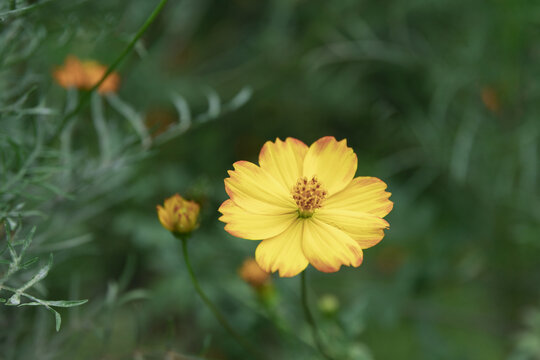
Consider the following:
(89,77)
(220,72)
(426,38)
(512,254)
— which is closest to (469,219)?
(512,254)

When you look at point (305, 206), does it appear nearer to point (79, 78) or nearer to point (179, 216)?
point (179, 216)

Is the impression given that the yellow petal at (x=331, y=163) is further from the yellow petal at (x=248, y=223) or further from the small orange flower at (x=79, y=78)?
the small orange flower at (x=79, y=78)

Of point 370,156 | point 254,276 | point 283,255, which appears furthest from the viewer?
point 370,156

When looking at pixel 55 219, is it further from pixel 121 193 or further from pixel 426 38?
pixel 426 38

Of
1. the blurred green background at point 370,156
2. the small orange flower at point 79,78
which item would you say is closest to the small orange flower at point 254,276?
the blurred green background at point 370,156

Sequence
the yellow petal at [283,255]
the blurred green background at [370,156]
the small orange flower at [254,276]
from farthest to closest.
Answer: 1. the blurred green background at [370,156]
2. the small orange flower at [254,276]
3. the yellow petal at [283,255]

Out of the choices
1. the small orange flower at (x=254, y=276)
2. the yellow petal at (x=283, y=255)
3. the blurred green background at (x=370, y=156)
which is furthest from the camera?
the blurred green background at (x=370, y=156)

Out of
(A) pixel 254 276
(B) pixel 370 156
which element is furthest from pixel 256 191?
(B) pixel 370 156

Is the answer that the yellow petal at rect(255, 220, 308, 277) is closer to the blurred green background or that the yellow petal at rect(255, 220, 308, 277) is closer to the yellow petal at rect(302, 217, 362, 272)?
the yellow petal at rect(302, 217, 362, 272)
